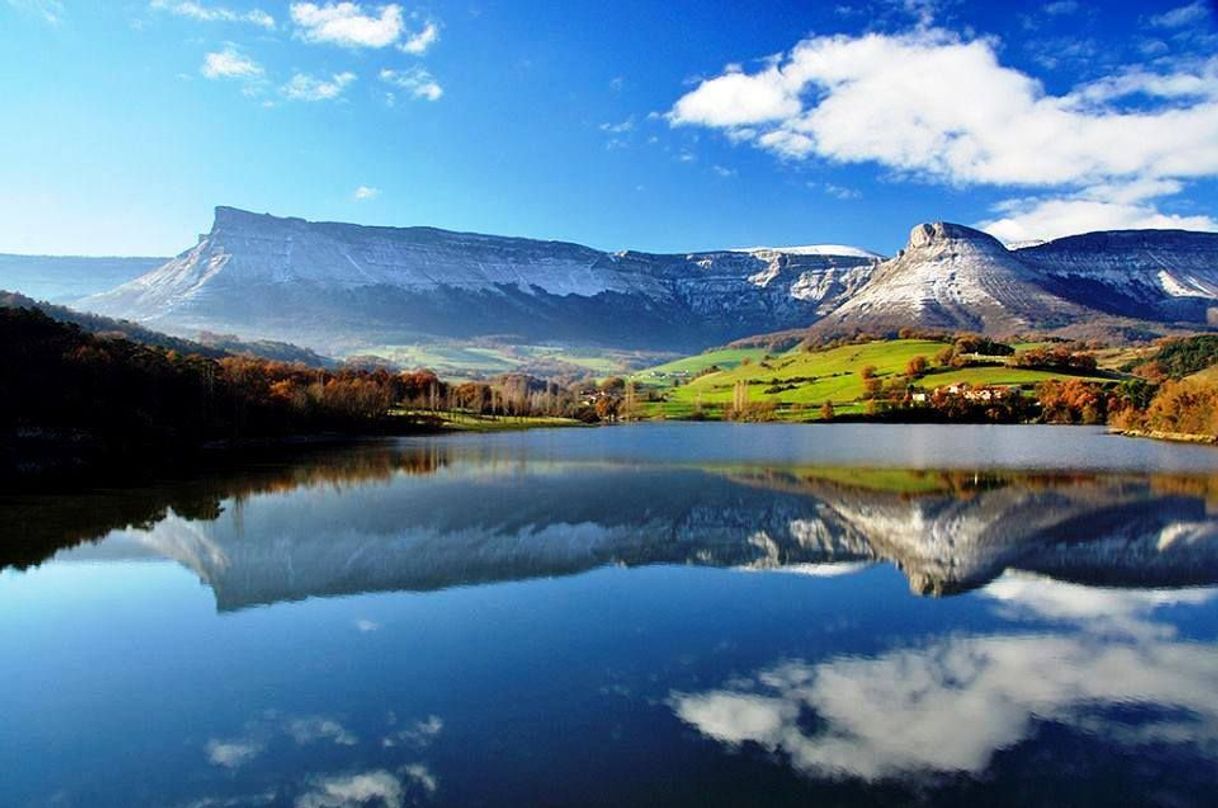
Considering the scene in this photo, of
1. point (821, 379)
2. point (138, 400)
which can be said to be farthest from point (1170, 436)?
point (138, 400)

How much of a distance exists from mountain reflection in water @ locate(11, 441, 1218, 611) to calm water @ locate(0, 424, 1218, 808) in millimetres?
178

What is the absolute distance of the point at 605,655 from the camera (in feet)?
40.6

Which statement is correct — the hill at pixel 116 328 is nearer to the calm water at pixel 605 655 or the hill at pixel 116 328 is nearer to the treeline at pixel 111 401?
the treeline at pixel 111 401

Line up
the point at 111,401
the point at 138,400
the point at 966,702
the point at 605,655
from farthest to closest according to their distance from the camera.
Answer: the point at 138,400
the point at 111,401
the point at 605,655
the point at 966,702

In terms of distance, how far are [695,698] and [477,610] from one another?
5.74m

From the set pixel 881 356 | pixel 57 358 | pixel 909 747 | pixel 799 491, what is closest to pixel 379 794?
pixel 909 747

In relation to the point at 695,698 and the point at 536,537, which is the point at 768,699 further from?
the point at 536,537

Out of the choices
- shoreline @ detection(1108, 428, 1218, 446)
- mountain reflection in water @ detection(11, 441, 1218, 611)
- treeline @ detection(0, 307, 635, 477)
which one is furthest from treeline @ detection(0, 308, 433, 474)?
shoreline @ detection(1108, 428, 1218, 446)

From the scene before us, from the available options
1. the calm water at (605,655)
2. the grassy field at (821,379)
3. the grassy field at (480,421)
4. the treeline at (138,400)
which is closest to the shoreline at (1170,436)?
the grassy field at (821,379)

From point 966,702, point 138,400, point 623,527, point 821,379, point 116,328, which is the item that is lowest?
point 623,527

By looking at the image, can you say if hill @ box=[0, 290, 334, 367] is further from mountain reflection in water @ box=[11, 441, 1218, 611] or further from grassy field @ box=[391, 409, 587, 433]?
mountain reflection in water @ box=[11, 441, 1218, 611]

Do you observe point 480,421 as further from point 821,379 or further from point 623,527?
point 623,527

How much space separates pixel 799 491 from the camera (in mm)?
32906

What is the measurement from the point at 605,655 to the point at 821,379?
389 feet
